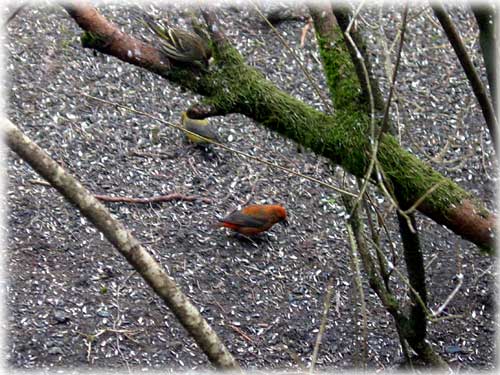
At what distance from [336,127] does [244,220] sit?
1641 millimetres

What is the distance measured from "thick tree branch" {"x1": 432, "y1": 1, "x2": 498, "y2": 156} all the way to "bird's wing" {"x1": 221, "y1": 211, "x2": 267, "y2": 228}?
214cm

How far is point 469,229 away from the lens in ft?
10.9

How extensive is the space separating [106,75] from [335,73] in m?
2.85

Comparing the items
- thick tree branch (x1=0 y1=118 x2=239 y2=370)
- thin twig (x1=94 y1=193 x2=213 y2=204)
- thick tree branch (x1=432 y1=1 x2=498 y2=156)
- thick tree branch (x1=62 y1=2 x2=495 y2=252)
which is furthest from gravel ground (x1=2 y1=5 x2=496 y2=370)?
thick tree branch (x1=0 y1=118 x2=239 y2=370)

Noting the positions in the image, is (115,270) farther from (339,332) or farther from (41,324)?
(339,332)

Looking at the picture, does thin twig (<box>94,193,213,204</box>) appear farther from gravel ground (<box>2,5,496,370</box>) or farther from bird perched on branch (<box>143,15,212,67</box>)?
bird perched on branch (<box>143,15,212,67</box>)

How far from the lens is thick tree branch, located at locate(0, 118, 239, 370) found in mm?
2111

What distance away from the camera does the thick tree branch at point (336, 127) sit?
331 cm

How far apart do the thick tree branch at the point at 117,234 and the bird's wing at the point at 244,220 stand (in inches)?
104

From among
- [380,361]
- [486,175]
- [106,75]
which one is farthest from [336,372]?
[106,75]

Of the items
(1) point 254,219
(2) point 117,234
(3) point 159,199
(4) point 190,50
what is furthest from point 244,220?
(2) point 117,234

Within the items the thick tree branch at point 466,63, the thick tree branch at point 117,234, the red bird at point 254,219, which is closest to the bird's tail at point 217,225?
the red bird at point 254,219

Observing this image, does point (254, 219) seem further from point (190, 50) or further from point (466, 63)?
point (466, 63)

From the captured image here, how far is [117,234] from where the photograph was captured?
217 cm
